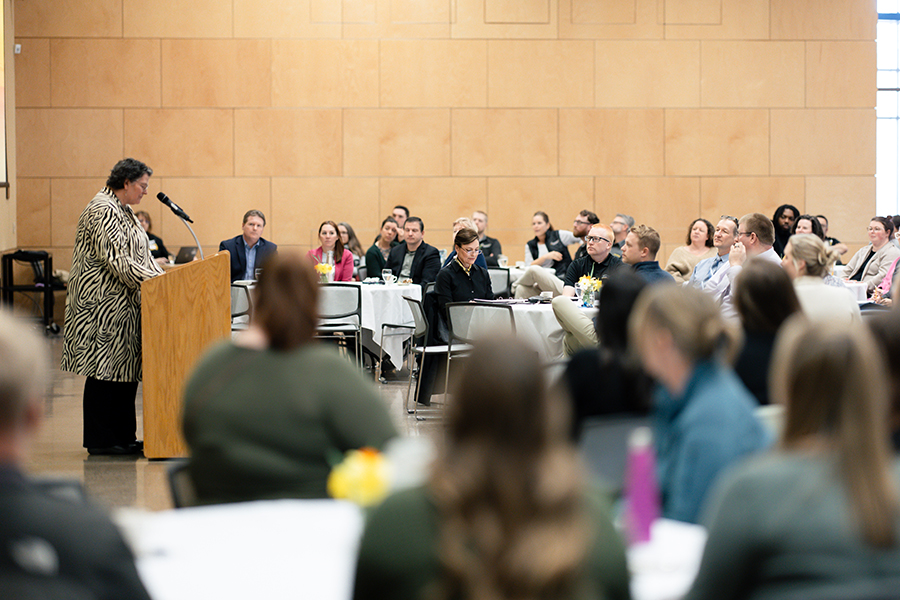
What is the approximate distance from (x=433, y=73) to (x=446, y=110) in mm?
488

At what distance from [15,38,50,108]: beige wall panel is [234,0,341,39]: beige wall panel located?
241cm

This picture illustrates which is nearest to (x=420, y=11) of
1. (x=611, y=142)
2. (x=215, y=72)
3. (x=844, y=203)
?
(x=215, y=72)

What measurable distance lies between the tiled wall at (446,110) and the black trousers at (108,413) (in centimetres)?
626

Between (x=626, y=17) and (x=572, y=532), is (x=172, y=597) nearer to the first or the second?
(x=572, y=532)

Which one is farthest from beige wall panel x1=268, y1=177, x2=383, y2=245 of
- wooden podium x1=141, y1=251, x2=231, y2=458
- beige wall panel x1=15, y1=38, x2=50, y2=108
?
wooden podium x1=141, y1=251, x2=231, y2=458

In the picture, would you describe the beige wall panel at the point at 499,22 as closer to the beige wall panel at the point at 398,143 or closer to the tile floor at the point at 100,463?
the beige wall panel at the point at 398,143

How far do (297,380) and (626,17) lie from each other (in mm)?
10569

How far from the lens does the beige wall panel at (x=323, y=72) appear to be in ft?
37.2

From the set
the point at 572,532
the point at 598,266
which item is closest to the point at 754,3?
the point at 598,266

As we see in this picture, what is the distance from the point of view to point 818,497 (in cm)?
133

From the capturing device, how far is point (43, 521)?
1.30m

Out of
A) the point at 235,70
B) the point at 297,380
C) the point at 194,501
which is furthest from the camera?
the point at 235,70

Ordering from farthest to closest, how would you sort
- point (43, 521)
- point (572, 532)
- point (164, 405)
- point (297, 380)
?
point (164, 405), point (297, 380), point (43, 521), point (572, 532)

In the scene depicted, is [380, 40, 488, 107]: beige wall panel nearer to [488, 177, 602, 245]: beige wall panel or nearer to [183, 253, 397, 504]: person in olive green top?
[488, 177, 602, 245]: beige wall panel
